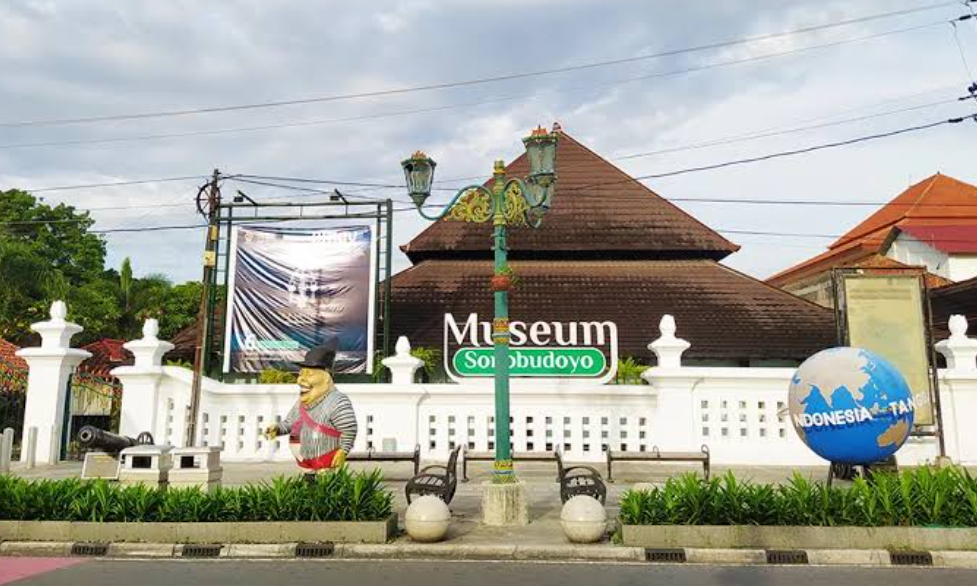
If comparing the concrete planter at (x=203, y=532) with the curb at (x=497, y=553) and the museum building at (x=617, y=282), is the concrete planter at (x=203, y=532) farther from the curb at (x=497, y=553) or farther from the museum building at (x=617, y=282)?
the museum building at (x=617, y=282)

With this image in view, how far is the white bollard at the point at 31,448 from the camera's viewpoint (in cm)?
1359

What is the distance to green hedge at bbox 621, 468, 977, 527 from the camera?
24.4ft

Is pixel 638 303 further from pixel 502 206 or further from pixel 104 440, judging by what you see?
pixel 104 440

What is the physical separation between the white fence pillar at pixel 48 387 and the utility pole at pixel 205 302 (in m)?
2.56

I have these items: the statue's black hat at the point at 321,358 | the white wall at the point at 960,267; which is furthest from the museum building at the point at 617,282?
the white wall at the point at 960,267

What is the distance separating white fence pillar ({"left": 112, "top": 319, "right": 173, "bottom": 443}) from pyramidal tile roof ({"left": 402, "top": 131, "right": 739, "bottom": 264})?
9.66 m

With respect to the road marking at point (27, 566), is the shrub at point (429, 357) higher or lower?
higher

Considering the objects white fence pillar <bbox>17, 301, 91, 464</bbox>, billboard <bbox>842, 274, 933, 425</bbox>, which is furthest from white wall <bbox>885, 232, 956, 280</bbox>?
white fence pillar <bbox>17, 301, 91, 464</bbox>

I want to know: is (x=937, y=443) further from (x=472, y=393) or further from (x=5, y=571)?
(x=5, y=571)

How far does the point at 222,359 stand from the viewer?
16594 millimetres

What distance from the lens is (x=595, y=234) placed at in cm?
2266

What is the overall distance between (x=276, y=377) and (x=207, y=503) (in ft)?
28.2

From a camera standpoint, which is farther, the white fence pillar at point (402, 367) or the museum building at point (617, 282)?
the museum building at point (617, 282)

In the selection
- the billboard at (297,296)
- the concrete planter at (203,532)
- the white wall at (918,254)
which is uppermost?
the white wall at (918,254)
